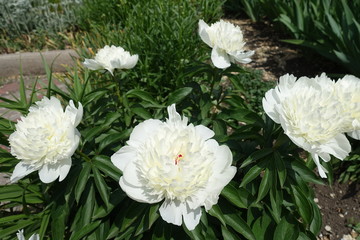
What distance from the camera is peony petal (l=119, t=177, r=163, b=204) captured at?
0.84 m

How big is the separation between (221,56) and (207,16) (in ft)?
8.19

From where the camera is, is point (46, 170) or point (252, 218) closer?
point (46, 170)

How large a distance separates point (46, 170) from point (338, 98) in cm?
100

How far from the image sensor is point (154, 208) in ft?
3.01

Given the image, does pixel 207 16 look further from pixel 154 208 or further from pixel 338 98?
pixel 154 208

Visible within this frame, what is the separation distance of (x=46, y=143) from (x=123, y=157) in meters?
0.24

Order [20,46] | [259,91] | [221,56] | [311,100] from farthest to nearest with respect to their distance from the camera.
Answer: [20,46] < [259,91] < [221,56] < [311,100]

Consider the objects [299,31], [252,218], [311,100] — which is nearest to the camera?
[311,100]

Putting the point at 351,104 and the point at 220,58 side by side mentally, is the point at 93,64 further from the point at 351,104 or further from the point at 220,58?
the point at 351,104

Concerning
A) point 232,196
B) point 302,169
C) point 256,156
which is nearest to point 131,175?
point 232,196

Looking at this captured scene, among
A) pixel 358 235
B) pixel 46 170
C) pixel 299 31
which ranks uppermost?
pixel 46 170

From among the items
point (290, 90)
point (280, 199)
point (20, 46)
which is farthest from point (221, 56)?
point (20, 46)

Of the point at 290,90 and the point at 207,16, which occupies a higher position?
the point at 290,90

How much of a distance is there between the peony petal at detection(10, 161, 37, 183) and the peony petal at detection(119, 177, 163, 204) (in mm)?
317
